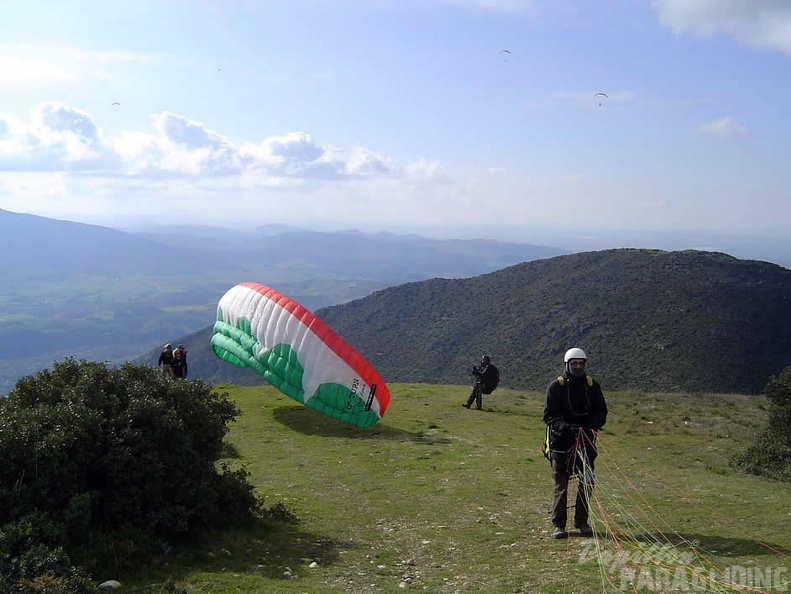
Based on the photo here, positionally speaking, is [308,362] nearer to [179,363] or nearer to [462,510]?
[179,363]

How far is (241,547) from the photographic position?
7.53 meters

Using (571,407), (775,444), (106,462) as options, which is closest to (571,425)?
(571,407)

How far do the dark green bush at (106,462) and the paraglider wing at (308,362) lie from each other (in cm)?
894

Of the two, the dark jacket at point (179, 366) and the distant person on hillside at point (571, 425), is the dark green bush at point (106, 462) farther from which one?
the dark jacket at point (179, 366)

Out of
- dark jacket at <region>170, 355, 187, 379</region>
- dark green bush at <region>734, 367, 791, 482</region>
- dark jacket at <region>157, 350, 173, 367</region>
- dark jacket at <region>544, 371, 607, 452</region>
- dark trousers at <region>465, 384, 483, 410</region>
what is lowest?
dark trousers at <region>465, 384, 483, 410</region>

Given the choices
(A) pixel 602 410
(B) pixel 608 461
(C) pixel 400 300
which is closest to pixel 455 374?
(C) pixel 400 300

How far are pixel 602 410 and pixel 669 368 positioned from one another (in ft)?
127

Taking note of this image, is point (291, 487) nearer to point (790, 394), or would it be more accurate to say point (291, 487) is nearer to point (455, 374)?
point (790, 394)

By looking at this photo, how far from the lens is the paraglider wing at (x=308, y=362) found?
17875 millimetres

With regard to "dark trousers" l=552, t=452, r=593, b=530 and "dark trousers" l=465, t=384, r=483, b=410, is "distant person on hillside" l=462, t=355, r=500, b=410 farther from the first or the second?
"dark trousers" l=552, t=452, r=593, b=530

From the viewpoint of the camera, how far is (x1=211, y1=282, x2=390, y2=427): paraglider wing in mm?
17875

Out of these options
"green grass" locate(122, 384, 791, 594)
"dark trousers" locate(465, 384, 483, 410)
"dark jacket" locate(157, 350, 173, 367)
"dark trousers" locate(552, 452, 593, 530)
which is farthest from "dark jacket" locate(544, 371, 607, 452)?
"dark jacket" locate(157, 350, 173, 367)

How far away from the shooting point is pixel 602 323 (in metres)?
54.2

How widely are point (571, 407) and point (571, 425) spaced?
0.25 metres
